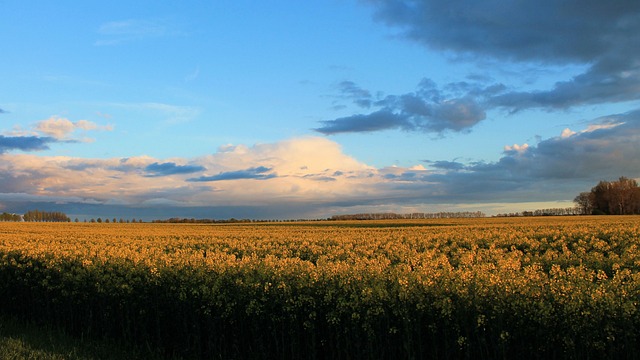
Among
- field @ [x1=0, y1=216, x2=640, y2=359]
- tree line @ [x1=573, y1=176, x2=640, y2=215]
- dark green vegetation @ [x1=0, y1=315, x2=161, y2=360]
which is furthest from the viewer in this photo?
tree line @ [x1=573, y1=176, x2=640, y2=215]

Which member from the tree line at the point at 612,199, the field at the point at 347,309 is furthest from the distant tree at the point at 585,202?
the field at the point at 347,309

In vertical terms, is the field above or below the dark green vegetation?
above

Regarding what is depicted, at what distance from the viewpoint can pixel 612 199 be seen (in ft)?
419

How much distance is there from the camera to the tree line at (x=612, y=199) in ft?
406

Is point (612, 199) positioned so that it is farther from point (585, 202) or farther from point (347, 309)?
point (347, 309)

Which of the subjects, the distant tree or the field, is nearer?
the field

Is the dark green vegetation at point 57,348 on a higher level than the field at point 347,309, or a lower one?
lower

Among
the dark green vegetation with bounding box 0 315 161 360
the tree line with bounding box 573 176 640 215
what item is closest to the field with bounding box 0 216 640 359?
the dark green vegetation with bounding box 0 315 161 360

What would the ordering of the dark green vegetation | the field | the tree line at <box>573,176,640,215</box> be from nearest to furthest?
the field
the dark green vegetation
the tree line at <box>573,176,640,215</box>

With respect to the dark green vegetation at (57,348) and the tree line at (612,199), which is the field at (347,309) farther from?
the tree line at (612,199)

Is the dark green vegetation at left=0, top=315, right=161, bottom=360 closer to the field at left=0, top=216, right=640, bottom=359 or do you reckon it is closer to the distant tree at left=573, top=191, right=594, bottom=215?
the field at left=0, top=216, right=640, bottom=359

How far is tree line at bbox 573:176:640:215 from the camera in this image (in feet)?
406

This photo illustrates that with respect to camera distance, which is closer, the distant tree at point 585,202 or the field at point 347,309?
the field at point 347,309

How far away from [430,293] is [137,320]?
7.46m
